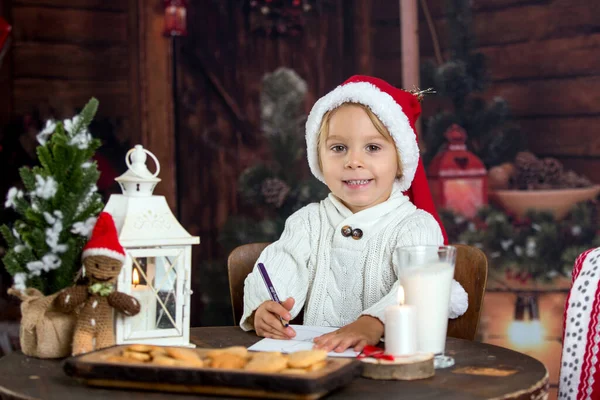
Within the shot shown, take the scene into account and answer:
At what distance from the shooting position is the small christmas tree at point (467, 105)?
339 cm

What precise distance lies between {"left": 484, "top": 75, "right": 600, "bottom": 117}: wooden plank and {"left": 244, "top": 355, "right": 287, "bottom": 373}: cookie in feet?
8.41

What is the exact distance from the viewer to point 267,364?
3.38 ft

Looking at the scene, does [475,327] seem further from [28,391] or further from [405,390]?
[28,391]

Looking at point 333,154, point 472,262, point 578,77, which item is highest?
point 578,77

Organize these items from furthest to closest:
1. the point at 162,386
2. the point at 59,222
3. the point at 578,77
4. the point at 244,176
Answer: the point at 244,176
the point at 578,77
the point at 59,222
the point at 162,386

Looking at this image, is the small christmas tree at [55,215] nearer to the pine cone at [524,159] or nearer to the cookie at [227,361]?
the cookie at [227,361]

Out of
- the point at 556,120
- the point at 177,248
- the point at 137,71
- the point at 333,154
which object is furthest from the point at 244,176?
the point at 177,248

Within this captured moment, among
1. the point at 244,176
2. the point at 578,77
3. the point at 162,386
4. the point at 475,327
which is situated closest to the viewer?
the point at 162,386

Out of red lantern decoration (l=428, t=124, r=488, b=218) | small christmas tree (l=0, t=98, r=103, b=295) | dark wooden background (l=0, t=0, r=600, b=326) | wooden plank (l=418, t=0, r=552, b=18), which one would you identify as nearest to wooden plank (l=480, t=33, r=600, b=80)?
wooden plank (l=418, t=0, r=552, b=18)

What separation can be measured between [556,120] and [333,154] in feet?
6.43

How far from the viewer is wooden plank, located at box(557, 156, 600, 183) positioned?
326 centimetres

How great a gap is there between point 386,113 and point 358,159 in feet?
0.36

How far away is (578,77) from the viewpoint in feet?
10.8

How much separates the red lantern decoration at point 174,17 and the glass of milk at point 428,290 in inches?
108
